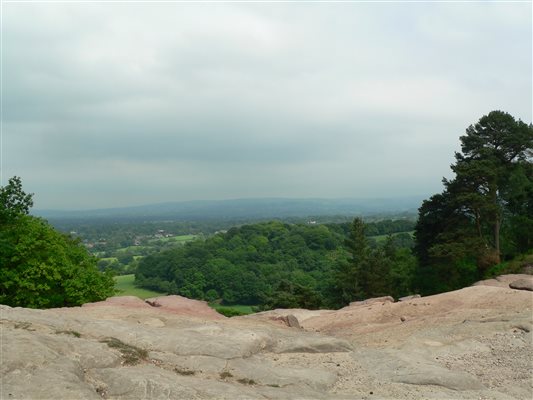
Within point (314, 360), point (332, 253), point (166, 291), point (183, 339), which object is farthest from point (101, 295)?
point (332, 253)

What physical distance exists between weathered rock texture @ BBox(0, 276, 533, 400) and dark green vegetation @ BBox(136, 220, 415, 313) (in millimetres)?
46421

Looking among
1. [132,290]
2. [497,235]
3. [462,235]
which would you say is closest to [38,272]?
[462,235]

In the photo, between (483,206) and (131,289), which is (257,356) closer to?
(483,206)

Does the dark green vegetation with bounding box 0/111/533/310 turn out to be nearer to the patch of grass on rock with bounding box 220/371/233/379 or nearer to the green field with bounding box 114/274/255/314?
the patch of grass on rock with bounding box 220/371/233/379

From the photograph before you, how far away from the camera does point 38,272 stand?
85.6ft

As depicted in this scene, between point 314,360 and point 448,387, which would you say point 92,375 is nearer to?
point 314,360

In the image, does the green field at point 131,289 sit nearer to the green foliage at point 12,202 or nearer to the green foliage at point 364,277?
the green foliage at point 364,277

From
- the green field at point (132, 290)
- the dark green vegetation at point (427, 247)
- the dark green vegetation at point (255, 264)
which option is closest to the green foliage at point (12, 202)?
the dark green vegetation at point (427, 247)

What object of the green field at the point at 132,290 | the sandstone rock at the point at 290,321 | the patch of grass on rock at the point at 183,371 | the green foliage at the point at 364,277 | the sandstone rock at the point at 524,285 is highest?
the patch of grass on rock at the point at 183,371

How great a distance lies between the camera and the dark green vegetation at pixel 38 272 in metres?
25.6

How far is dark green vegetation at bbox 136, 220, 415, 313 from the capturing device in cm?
9464

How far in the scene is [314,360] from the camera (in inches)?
616

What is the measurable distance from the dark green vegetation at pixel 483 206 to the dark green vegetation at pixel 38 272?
3013 cm

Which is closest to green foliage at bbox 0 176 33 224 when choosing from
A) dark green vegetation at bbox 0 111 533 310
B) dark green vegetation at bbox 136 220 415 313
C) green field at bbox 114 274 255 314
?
dark green vegetation at bbox 0 111 533 310
